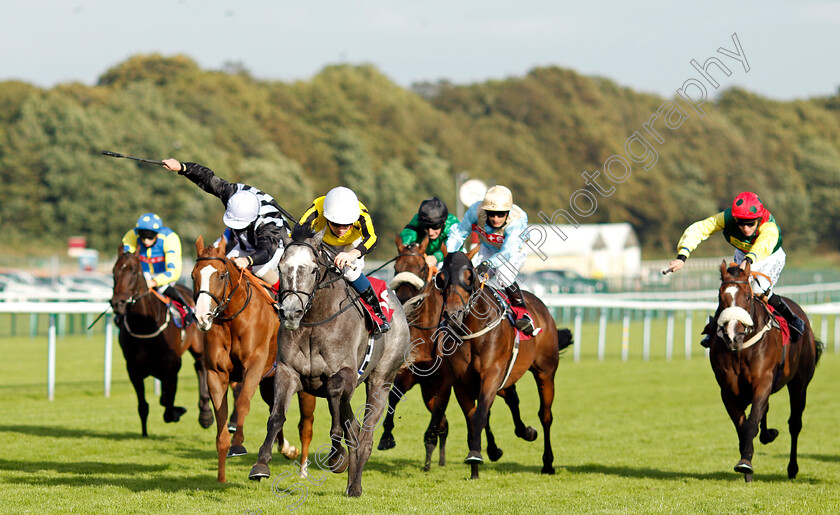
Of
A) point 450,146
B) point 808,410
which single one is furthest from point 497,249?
point 450,146

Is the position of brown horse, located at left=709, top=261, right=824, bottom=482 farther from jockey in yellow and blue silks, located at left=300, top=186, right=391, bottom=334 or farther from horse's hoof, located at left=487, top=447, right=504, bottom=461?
jockey in yellow and blue silks, located at left=300, top=186, right=391, bottom=334

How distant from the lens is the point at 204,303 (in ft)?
21.9

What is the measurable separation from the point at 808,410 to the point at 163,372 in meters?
8.27

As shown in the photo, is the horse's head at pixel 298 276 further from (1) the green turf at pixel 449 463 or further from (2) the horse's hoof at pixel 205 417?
(2) the horse's hoof at pixel 205 417

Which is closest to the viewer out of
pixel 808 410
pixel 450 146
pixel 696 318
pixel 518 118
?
pixel 808 410

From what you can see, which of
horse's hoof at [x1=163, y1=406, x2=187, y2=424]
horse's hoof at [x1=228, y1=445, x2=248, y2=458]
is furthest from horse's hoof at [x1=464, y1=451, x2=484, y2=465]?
horse's hoof at [x1=163, y1=406, x2=187, y2=424]

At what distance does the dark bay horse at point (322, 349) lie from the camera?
213 inches

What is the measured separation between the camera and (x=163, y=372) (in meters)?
9.47

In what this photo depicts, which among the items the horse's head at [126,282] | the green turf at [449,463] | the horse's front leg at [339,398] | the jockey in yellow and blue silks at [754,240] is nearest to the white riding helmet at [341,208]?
the horse's front leg at [339,398]

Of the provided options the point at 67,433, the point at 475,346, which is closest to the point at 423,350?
the point at 475,346

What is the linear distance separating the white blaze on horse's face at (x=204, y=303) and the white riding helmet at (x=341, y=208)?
1101mm

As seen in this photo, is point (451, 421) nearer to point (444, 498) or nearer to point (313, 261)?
point (444, 498)

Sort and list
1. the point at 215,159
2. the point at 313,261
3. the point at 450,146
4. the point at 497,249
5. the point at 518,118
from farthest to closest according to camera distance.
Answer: the point at 518,118 → the point at 450,146 → the point at 215,159 → the point at 497,249 → the point at 313,261

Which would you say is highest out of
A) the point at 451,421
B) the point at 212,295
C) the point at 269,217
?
the point at 269,217
